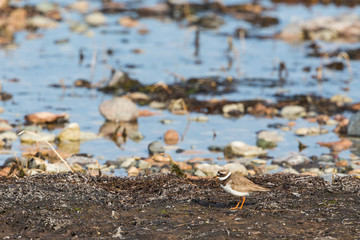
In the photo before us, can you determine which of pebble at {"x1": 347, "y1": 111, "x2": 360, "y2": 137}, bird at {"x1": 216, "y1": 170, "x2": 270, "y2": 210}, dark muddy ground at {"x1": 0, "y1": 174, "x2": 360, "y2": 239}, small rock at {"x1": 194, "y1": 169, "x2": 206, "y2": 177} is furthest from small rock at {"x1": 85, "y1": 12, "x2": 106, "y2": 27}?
bird at {"x1": 216, "y1": 170, "x2": 270, "y2": 210}

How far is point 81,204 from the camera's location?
6.30 meters

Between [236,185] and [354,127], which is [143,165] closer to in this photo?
[236,185]

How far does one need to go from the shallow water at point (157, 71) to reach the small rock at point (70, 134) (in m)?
0.22

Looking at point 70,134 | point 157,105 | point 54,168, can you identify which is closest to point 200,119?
point 157,105

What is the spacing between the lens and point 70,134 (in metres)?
10.4

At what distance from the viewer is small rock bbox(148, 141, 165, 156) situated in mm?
9711

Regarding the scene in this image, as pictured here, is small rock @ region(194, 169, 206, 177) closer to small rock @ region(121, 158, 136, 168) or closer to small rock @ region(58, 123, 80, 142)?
small rock @ region(121, 158, 136, 168)

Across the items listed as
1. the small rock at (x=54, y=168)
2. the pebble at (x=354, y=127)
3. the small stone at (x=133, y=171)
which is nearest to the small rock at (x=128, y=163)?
the small stone at (x=133, y=171)

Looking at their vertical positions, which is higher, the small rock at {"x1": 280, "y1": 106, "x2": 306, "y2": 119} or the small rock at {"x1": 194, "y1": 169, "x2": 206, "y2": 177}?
the small rock at {"x1": 194, "y1": 169, "x2": 206, "y2": 177}

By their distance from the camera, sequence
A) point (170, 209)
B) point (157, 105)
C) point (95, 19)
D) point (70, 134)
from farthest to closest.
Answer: point (95, 19), point (157, 105), point (70, 134), point (170, 209)

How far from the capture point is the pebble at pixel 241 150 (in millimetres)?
9789

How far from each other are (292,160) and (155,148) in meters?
2.03

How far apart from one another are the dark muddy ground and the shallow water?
2.42 m

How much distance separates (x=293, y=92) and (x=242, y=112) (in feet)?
6.74
